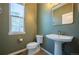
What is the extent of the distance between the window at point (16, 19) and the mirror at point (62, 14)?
18.9 inches

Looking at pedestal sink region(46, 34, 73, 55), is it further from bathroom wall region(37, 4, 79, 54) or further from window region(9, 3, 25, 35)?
window region(9, 3, 25, 35)

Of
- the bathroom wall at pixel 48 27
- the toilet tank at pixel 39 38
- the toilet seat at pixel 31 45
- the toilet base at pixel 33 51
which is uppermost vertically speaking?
the bathroom wall at pixel 48 27

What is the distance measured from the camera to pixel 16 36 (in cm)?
173

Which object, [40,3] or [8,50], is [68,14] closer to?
[40,3]

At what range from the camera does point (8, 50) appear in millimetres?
1724

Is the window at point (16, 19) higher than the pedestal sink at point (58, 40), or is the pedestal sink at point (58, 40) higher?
the window at point (16, 19)

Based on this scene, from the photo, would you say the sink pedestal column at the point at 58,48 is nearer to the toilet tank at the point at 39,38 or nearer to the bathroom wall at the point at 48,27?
the bathroom wall at the point at 48,27

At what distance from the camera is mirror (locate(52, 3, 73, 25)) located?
169cm

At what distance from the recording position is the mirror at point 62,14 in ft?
5.55

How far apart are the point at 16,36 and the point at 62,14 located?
742mm

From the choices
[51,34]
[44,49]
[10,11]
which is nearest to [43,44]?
[44,49]

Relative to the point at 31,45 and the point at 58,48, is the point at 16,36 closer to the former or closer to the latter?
the point at 31,45

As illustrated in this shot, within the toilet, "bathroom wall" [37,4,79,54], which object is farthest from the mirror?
the toilet

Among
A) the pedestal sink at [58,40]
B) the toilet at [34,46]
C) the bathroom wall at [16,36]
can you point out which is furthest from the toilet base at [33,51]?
the pedestal sink at [58,40]
